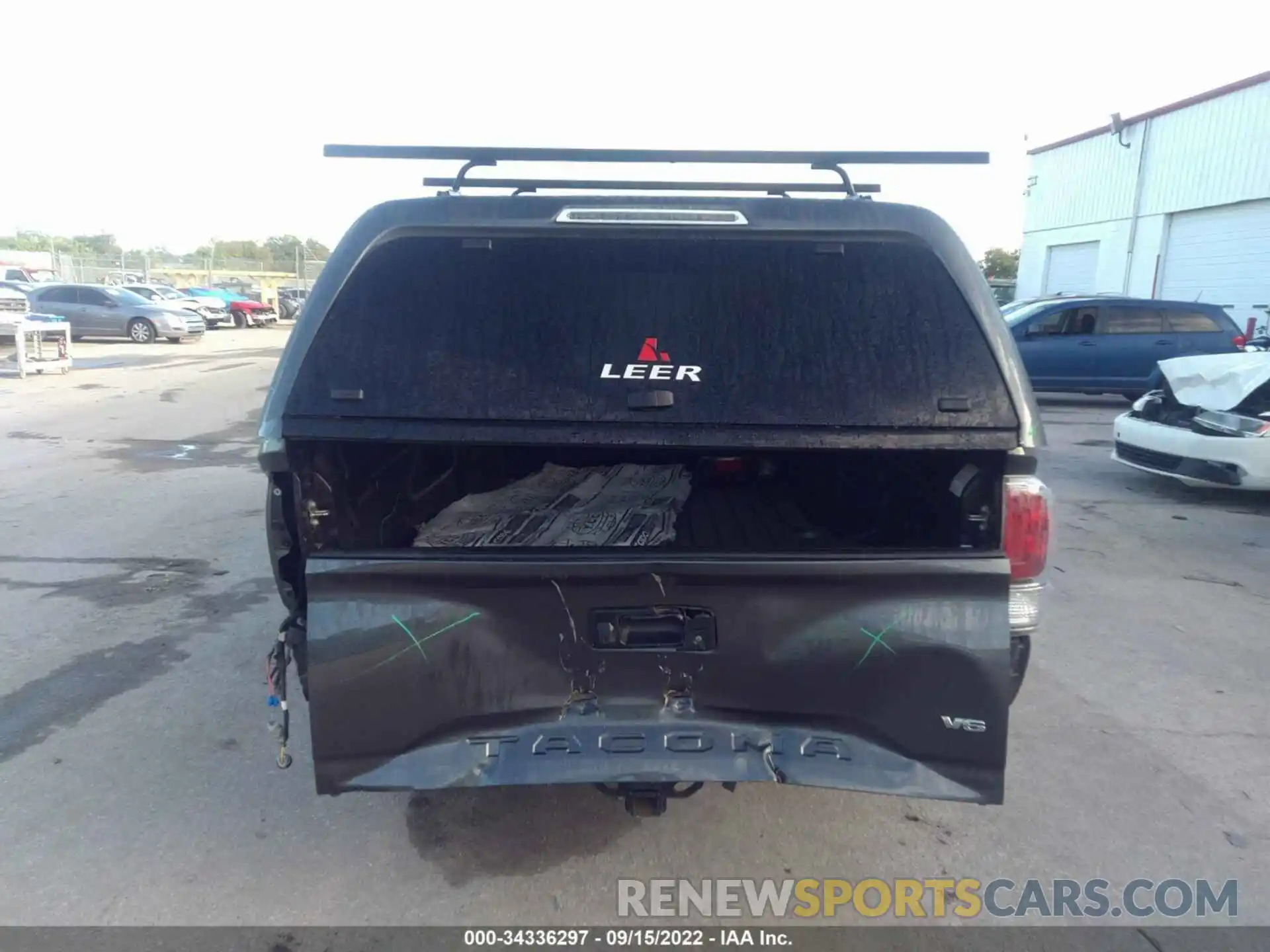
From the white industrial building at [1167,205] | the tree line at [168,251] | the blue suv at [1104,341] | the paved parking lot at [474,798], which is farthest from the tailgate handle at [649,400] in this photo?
the tree line at [168,251]

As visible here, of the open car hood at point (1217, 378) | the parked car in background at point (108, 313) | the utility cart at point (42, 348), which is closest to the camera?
the open car hood at point (1217, 378)

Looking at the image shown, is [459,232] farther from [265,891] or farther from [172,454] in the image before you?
[172,454]

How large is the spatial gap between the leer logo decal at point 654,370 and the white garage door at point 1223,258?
2262cm

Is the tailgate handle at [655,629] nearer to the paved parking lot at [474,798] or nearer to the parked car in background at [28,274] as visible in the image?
the paved parking lot at [474,798]

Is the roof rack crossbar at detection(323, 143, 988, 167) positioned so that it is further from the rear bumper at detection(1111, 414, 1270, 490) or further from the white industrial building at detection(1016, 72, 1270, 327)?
the white industrial building at detection(1016, 72, 1270, 327)

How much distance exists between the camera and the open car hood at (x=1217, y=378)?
333 inches

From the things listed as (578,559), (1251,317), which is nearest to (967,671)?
(578,559)

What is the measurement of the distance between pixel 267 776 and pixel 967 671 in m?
2.66

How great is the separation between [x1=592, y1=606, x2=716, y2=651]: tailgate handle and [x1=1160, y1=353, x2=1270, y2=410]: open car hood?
7.64 m

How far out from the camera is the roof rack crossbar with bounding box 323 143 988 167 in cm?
327

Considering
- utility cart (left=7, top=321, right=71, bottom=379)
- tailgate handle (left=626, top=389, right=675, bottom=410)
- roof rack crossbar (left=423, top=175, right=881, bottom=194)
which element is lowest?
utility cart (left=7, top=321, right=71, bottom=379)

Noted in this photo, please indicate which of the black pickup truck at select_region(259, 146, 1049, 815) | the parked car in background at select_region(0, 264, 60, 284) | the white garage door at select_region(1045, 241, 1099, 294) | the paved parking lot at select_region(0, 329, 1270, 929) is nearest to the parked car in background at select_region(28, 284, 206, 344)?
the parked car in background at select_region(0, 264, 60, 284)

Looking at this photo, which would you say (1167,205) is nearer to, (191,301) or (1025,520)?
(1025,520)

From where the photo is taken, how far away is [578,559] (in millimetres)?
2686
